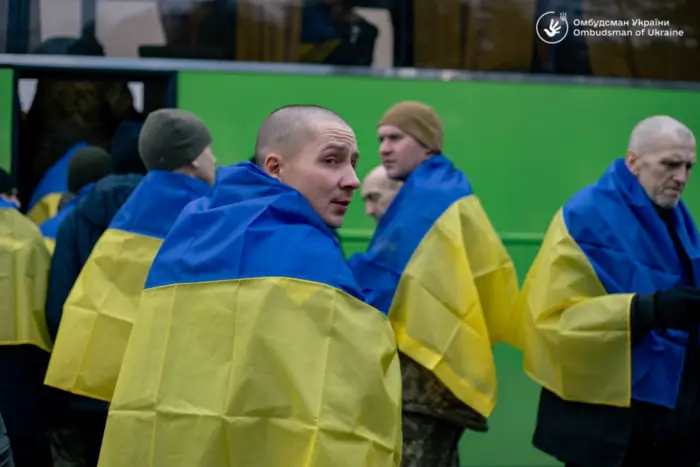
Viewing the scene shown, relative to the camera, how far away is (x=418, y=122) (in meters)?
6.35

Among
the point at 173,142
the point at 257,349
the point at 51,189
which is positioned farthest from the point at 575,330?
the point at 51,189

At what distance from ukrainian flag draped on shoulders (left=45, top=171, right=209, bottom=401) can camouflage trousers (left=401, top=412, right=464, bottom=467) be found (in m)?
1.26

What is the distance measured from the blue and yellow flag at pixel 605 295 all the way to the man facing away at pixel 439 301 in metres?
0.29

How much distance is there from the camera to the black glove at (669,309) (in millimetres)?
5223

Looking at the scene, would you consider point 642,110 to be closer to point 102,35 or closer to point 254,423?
point 102,35

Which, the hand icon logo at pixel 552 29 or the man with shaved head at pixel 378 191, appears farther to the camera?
the hand icon logo at pixel 552 29

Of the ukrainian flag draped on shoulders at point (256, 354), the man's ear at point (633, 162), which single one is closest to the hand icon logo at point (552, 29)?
the man's ear at point (633, 162)

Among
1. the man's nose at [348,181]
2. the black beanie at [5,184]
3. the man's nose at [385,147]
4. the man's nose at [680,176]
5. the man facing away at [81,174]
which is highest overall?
the man's nose at [348,181]

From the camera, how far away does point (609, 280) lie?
5586 mm

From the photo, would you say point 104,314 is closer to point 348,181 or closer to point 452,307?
point 452,307

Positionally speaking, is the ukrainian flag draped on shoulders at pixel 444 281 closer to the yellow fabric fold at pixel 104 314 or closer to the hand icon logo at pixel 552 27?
the yellow fabric fold at pixel 104 314

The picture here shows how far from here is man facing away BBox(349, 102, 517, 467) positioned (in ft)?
19.2

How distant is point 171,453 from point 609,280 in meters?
2.61

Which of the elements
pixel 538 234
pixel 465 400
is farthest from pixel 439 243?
pixel 538 234
